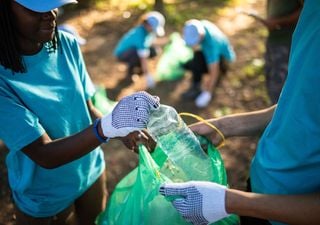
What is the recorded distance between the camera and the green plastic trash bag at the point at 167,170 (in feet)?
5.25

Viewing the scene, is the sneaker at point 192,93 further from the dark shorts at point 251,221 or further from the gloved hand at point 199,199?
the gloved hand at point 199,199

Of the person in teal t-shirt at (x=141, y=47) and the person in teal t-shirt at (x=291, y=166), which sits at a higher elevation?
the person in teal t-shirt at (x=291, y=166)

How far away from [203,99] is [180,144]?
270 cm

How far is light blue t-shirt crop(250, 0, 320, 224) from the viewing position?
1226 millimetres

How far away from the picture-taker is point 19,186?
1817 mm

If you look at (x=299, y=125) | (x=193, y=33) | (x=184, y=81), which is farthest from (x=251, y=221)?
(x=184, y=81)

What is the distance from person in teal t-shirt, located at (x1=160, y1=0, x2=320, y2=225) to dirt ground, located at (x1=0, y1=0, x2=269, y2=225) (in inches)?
68.6

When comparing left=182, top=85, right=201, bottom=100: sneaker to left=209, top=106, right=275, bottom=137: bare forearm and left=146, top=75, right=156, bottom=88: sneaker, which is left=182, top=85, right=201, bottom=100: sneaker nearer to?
left=146, top=75, right=156, bottom=88: sneaker

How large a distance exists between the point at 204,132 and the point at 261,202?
1.87 ft

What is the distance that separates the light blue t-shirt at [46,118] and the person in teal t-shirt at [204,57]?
2426 millimetres

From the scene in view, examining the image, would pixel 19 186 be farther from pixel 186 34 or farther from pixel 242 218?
pixel 186 34

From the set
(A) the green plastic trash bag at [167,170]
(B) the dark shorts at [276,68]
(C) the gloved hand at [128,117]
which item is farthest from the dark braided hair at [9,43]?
(B) the dark shorts at [276,68]

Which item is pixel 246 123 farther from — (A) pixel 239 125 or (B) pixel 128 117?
(B) pixel 128 117

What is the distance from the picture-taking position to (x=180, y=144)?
1650mm
